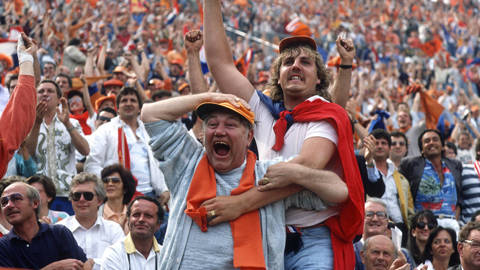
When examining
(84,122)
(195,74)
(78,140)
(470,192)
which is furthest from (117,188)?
(470,192)

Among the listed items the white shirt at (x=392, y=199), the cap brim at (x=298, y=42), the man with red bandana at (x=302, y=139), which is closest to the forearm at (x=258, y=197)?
the man with red bandana at (x=302, y=139)

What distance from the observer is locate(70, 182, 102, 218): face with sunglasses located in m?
6.61

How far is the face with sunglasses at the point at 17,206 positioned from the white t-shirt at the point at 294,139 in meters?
1.92

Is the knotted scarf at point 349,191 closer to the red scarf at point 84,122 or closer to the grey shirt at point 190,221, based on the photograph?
the grey shirt at point 190,221

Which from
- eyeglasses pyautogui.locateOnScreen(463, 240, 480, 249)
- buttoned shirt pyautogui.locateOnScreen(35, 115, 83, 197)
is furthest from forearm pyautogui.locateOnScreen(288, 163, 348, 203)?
buttoned shirt pyautogui.locateOnScreen(35, 115, 83, 197)

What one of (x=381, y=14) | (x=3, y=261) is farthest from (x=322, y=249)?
(x=381, y=14)

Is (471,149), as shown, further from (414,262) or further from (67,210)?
(67,210)

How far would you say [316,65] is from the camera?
438 cm

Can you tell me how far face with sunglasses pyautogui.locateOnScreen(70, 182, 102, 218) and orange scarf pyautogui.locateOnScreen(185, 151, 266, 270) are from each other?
2.87 meters

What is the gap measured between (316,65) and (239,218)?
1056 millimetres

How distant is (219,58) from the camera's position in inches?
176

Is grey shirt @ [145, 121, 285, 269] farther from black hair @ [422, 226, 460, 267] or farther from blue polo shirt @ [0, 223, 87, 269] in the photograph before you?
black hair @ [422, 226, 460, 267]

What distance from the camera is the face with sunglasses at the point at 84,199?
661cm

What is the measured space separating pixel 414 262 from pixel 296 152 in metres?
4.22
